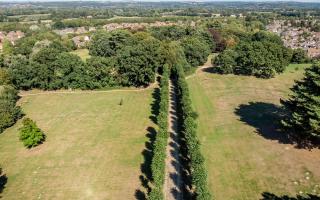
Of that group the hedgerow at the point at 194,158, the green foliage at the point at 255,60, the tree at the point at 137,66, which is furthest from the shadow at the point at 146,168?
the green foliage at the point at 255,60

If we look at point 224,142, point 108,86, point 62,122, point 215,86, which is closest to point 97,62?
point 108,86

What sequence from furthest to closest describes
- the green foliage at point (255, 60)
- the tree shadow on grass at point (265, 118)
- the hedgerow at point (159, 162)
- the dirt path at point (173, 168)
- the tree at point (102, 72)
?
the green foliage at point (255, 60) < the tree at point (102, 72) < the tree shadow on grass at point (265, 118) < the dirt path at point (173, 168) < the hedgerow at point (159, 162)

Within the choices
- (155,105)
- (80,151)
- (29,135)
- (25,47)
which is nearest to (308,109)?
(155,105)

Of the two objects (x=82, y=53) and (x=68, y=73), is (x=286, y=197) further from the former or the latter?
(x=82, y=53)

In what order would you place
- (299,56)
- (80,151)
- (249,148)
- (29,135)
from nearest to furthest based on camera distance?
(249,148) < (80,151) < (29,135) < (299,56)

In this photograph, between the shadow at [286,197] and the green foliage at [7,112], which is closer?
the shadow at [286,197]

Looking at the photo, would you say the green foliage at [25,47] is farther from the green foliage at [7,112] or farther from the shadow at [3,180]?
the shadow at [3,180]

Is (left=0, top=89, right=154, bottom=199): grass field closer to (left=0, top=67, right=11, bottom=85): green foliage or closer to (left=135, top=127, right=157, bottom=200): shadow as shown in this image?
(left=135, top=127, right=157, bottom=200): shadow

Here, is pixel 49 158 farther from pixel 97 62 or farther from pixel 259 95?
pixel 259 95
